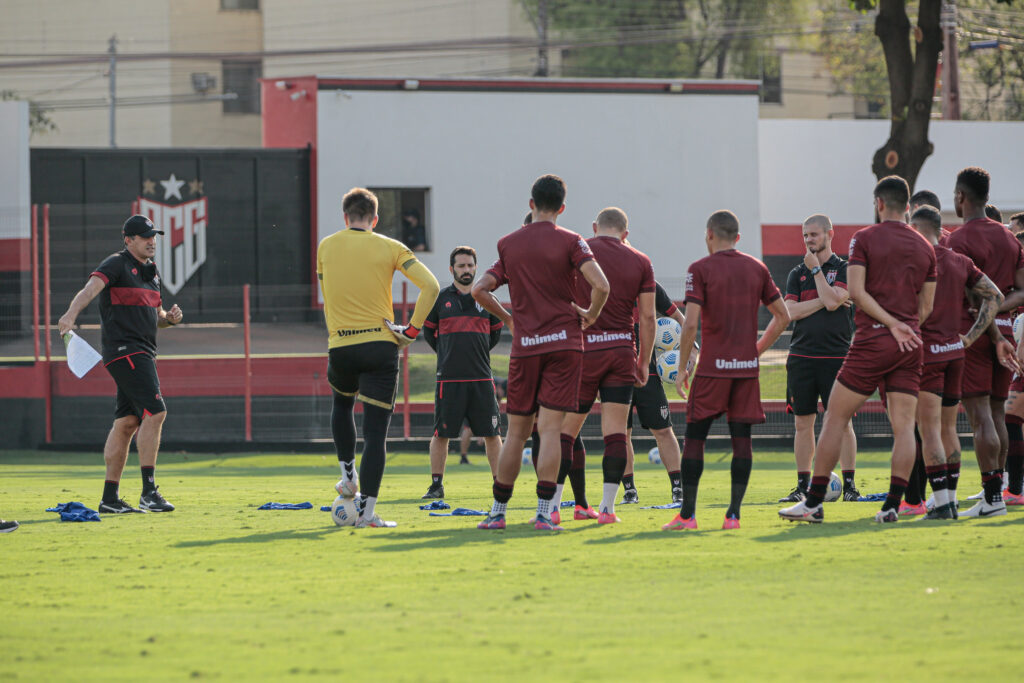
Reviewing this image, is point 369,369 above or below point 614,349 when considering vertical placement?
below

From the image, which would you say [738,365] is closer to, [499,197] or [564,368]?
[564,368]

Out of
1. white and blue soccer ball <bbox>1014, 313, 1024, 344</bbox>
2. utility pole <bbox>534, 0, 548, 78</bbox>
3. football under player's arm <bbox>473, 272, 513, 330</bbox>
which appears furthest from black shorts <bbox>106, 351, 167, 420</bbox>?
utility pole <bbox>534, 0, 548, 78</bbox>

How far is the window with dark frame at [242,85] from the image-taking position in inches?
1825

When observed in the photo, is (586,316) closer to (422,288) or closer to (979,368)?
(422,288)

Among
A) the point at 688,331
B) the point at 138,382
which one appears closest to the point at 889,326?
the point at 688,331

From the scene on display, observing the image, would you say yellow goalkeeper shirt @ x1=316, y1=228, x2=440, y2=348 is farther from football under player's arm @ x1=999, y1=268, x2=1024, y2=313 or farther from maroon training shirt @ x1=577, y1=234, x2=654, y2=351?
football under player's arm @ x1=999, y1=268, x2=1024, y2=313

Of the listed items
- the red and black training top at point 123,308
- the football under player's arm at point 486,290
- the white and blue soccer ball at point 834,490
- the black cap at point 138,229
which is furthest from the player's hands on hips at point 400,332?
the white and blue soccer ball at point 834,490

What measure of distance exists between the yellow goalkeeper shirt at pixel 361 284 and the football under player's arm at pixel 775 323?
2100 millimetres

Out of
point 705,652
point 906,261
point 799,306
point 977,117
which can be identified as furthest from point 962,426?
point 977,117

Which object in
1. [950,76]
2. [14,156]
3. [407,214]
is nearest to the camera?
[14,156]

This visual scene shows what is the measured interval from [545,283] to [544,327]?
0.89 feet

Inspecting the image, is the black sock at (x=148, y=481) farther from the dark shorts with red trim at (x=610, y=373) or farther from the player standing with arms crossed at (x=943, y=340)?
the player standing with arms crossed at (x=943, y=340)

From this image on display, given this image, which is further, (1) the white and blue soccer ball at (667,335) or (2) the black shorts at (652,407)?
(1) the white and blue soccer ball at (667,335)

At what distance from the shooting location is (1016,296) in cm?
873
